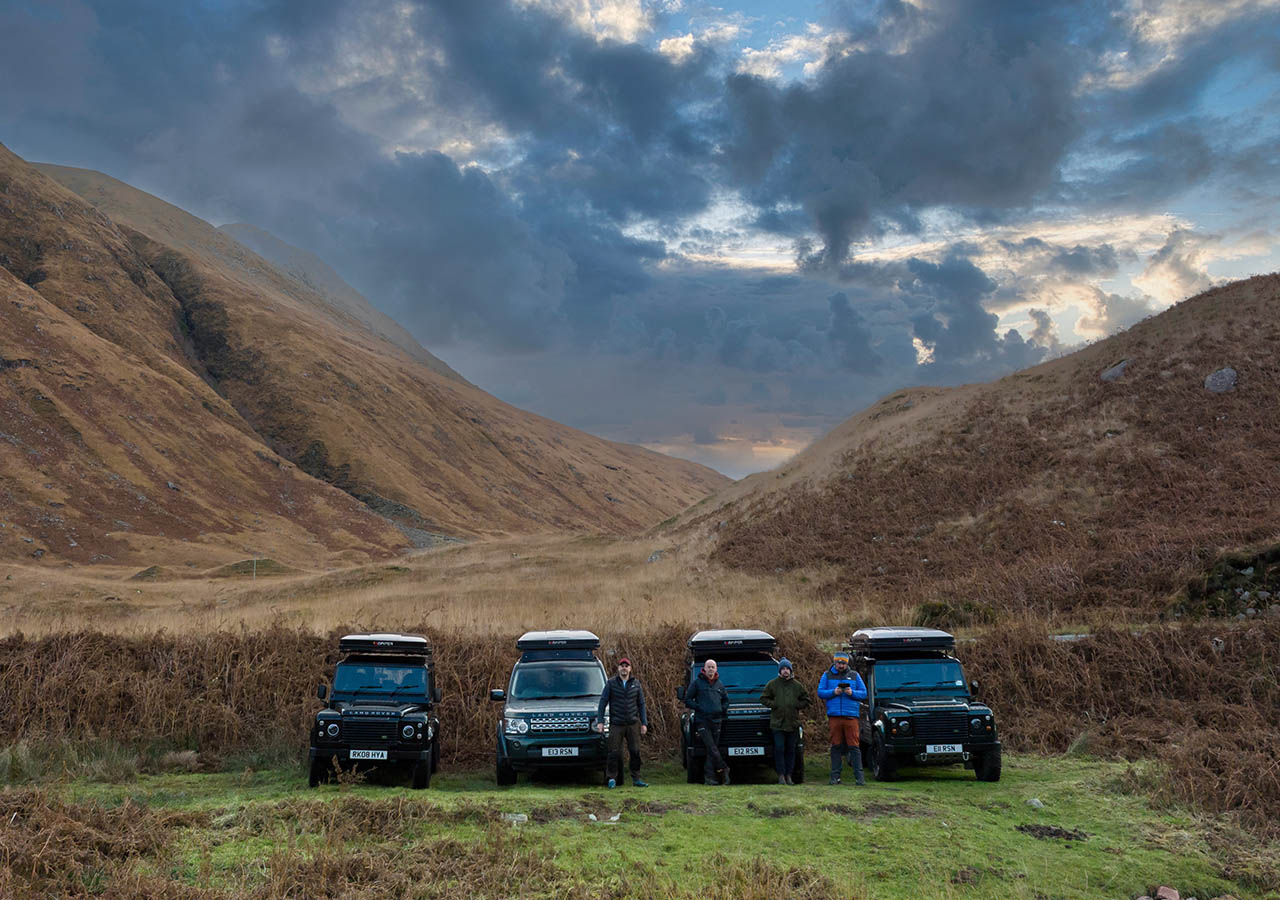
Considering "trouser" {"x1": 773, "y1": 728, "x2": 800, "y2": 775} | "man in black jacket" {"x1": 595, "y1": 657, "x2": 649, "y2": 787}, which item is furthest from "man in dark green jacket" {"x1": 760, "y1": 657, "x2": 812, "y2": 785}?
"man in black jacket" {"x1": 595, "y1": 657, "x2": 649, "y2": 787}

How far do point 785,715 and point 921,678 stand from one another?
8.68ft

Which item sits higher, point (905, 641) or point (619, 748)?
point (905, 641)

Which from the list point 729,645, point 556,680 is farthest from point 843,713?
point 556,680

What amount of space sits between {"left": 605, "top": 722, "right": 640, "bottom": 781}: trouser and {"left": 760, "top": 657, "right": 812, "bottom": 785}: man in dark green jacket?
2.20 metres

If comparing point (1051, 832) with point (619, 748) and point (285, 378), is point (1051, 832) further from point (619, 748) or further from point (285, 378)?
point (285, 378)

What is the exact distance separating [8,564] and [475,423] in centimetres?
11384

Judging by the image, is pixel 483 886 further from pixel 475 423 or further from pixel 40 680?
pixel 475 423

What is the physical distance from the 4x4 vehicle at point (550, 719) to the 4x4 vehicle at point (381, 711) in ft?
4.02

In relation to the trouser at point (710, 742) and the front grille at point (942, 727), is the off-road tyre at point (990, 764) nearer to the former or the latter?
the front grille at point (942, 727)

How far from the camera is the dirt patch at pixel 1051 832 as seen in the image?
981cm

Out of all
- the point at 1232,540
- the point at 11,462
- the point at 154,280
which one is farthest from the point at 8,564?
the point at 154,280

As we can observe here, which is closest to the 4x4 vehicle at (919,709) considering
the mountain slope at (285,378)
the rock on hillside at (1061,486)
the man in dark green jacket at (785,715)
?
the man in dark green jacket at (785,715)

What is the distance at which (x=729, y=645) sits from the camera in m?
15.6

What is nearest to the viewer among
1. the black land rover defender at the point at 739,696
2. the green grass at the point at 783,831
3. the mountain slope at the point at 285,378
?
the green grass at the point at 783,831
